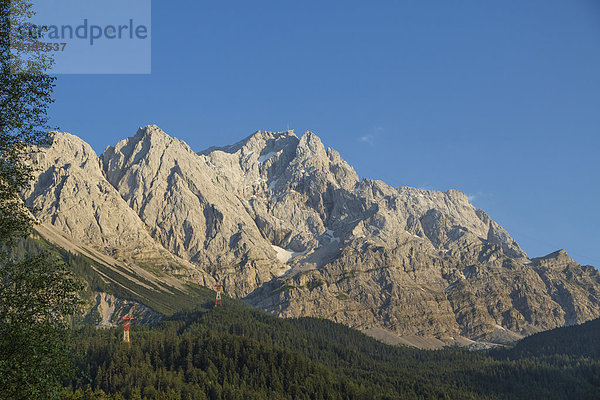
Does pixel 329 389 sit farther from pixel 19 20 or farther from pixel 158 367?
pixel 19 20

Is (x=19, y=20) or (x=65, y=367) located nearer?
(x=65, y=367)

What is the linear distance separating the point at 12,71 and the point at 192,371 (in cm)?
17119

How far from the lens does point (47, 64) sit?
32.7 metres

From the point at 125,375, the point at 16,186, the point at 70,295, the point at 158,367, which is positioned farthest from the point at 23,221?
the point at 158,367

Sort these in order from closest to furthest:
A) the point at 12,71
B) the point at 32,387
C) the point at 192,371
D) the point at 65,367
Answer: the point at 32,387
the point at 65,367
the point at 12,71
the point at 192,371

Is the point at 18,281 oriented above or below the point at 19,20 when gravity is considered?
below

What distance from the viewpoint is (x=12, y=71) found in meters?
31.4

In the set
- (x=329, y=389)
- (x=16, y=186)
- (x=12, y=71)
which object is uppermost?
(x=12, y=71)

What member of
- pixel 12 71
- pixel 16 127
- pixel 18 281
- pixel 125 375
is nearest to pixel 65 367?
pixel 18 281

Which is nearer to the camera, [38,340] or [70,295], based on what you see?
[38,340]

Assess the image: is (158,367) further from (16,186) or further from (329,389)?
(16,186)

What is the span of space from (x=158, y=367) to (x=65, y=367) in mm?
173877

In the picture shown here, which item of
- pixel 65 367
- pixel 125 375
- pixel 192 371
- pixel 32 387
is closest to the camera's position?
pixel 32 387

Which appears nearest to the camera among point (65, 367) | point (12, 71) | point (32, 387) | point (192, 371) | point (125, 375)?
point (32, 387)
